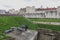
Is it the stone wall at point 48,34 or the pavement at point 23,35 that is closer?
the pavement at point 23,35

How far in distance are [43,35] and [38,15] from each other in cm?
3494

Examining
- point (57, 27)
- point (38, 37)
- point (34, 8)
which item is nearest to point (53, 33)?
point (38, 37)

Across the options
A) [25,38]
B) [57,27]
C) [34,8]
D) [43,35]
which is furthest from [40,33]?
[34,8]

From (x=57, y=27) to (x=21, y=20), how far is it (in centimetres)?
413

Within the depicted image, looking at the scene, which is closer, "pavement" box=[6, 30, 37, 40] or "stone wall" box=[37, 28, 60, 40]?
"pavement" box=[6, 30, 37, 40]

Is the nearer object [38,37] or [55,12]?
[38,37]

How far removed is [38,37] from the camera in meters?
13.3

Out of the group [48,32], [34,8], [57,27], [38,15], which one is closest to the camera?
[48,32]

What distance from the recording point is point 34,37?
515 inches

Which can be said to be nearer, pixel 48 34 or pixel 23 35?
pixel 23 35

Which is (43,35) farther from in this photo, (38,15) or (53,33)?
(38,15)

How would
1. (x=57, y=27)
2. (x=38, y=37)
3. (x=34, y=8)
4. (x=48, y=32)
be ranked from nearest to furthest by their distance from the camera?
1. (x=48, y=32)
2. (x=38, y=37)
3. (x=57, y=27)
4. (x=34, y=8)

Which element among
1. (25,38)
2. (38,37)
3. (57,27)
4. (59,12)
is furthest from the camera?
(59,12)

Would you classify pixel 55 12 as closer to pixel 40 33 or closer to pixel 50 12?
pixel 50 12
